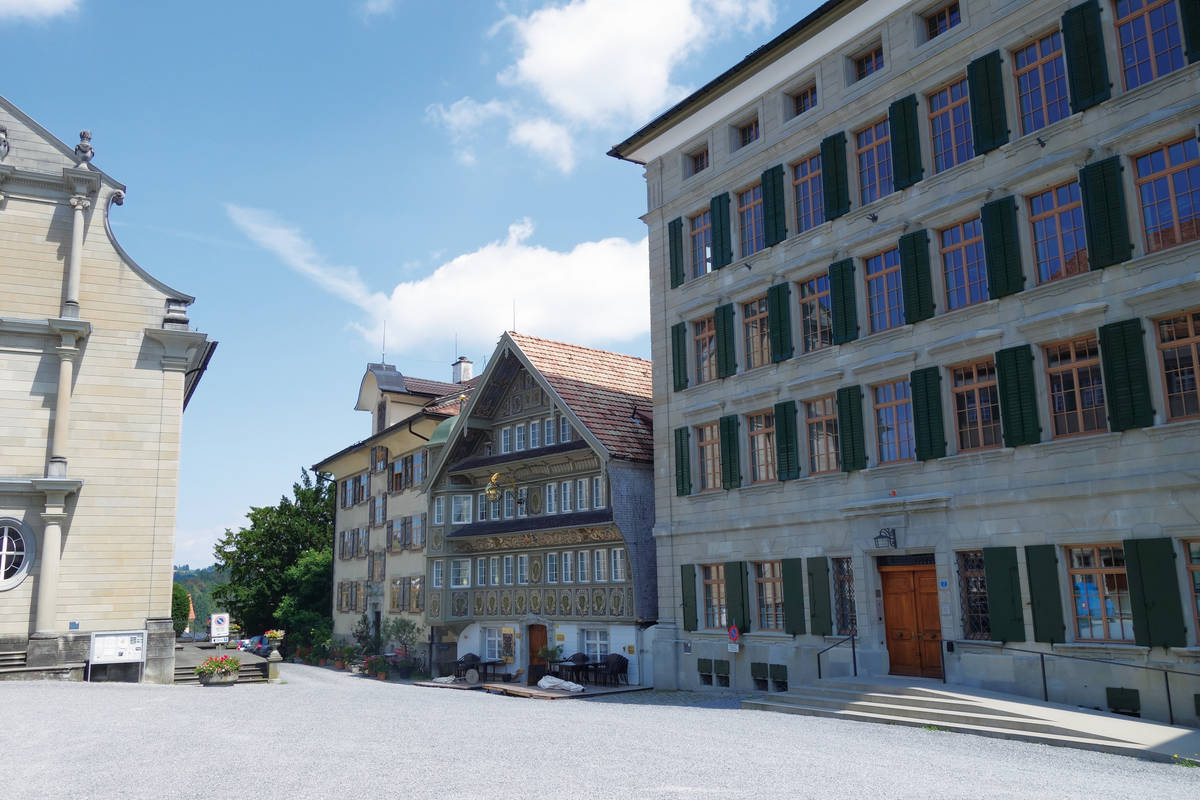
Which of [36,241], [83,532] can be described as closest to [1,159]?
[36,241]

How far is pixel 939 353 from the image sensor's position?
1991cm

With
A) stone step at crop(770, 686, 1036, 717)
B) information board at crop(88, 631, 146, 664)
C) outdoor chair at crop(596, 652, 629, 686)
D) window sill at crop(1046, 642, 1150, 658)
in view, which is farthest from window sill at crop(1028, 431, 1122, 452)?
information board at crop(88, 631, 146, 664)

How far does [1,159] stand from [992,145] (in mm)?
25588

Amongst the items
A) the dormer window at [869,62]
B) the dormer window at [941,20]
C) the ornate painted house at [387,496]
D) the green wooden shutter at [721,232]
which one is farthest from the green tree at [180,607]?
the dormer window at [941,20]

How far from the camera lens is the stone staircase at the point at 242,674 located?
1038 inches

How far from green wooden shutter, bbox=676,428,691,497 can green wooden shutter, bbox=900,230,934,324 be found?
7.45 metres

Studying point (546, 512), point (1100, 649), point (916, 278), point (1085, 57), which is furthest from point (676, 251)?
point (1100, 649)

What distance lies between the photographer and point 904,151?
69.5ft

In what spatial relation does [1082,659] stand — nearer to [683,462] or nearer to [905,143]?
[905,143]

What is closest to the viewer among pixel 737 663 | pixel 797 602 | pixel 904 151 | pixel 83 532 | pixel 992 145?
pixel 992 145

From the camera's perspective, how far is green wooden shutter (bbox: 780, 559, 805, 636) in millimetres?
22453

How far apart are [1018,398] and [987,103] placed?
6008mm

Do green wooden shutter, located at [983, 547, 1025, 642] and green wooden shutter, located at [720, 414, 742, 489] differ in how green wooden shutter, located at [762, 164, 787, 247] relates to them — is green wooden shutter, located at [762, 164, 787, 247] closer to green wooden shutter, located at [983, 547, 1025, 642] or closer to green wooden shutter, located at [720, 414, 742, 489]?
green wooden shutter, located at [720, 414, 742, 489]

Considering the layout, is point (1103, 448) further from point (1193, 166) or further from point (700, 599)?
point (700, 599)
